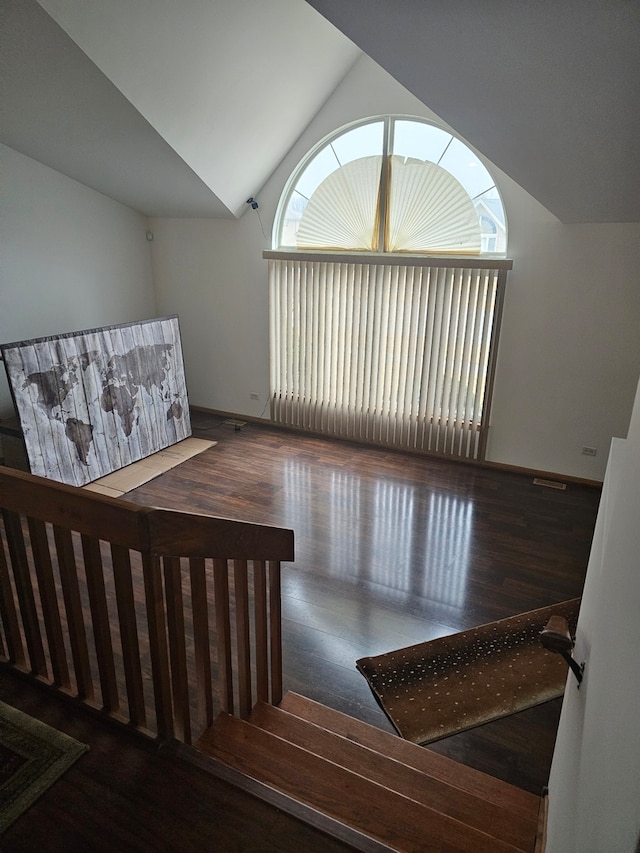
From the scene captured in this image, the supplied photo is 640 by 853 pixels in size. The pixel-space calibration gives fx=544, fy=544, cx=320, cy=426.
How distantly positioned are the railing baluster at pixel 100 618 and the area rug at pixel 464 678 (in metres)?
1.17

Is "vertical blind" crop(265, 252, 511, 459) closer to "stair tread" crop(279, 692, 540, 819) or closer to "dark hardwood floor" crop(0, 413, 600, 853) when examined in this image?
"dark hardwood floor" crop(0, 413, 600, 853)

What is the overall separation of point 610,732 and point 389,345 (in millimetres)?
4237

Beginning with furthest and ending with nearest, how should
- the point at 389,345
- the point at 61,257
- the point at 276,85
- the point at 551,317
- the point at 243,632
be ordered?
the point at 61,257 < the point at 389,345 < the point at 551,317 < the point at 276,85 < the point at 243,632

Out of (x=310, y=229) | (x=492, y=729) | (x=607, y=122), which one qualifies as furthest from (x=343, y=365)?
(x=492, y=729)

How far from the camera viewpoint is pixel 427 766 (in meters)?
1.95

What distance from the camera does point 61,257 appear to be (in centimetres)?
504

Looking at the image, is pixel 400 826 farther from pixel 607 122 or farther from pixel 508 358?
pixel 508 358

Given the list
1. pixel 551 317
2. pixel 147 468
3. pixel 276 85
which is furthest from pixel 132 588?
pixel 276 85

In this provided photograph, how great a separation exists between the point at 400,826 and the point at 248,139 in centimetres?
457

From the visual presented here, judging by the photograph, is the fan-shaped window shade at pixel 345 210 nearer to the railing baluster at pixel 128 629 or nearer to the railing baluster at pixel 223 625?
the railing baluster at pixel 223 625

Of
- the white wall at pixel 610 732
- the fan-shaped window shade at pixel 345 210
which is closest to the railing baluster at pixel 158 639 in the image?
the white wall at pixel 610 732

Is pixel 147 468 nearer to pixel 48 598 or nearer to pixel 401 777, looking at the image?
pixel 48 598

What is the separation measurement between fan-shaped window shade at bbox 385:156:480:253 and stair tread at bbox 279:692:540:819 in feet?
11.9

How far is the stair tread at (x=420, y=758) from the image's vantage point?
1.77 meters
